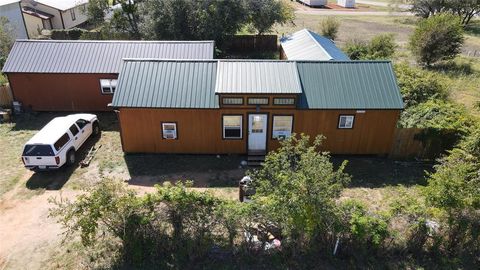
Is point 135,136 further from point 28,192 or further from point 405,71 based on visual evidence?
point 405,71

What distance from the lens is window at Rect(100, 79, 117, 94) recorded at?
71.2ft

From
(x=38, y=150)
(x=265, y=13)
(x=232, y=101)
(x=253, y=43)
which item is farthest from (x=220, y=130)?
(x=253, y=43)

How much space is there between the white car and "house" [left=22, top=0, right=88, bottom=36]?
27.4 metres

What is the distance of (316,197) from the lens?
10727mm

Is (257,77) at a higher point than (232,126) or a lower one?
higher

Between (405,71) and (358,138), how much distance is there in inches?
354

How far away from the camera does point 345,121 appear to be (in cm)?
1759

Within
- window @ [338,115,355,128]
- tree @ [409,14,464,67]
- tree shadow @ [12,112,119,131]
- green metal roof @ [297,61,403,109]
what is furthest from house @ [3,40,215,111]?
tree @ [409,14,464,67]

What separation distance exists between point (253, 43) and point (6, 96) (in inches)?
820

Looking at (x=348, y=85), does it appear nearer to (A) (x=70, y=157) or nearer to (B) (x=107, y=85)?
(A) (x=70, y=157)

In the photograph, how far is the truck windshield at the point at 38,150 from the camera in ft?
52.4

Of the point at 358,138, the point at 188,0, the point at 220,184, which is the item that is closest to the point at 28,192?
the point at 220,184

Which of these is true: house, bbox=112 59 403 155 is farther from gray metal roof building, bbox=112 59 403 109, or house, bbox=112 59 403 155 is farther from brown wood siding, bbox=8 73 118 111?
brown wood siding, bbox=8 73 118 111

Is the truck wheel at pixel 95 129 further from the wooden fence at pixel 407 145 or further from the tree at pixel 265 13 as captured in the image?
the tree at pixel 265 13
